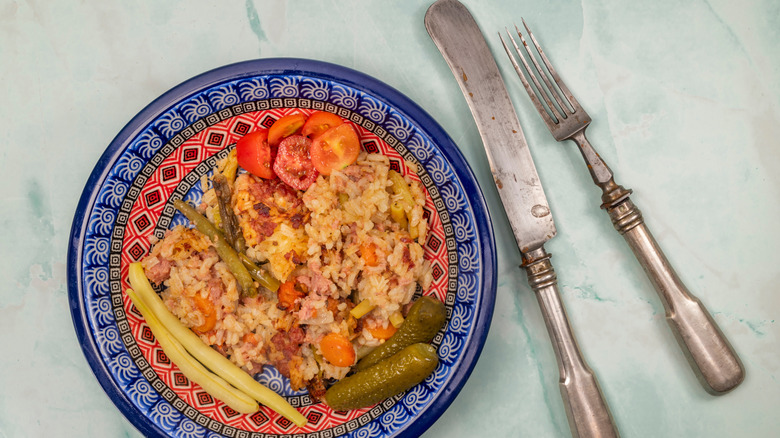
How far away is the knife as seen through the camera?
2.87 meters

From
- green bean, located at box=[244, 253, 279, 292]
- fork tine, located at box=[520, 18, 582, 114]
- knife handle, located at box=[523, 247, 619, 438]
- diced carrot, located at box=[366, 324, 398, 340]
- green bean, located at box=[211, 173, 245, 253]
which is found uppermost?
fork tine, located at box=[520, 18, 582, 114]

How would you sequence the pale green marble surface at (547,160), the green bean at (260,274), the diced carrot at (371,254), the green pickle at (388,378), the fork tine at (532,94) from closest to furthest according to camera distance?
the green pickle at (388,378) → the diced carrot at (371,254) → the green bean at (260,274) → the fork tine at (532,94) → the pale green marble surface at (547,160)

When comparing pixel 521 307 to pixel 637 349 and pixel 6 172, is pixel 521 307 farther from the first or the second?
pixel 6 172

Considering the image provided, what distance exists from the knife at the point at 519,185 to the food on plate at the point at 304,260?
1.83ft

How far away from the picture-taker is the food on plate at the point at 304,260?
2711mm

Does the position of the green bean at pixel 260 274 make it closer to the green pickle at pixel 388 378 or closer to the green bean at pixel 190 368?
the green bean at pixel 190 368

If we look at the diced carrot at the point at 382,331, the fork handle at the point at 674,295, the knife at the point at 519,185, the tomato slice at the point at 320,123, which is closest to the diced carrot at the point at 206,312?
the diced carrot at the point at 382,331

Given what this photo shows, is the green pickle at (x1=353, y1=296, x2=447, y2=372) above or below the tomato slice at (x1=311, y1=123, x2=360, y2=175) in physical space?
below

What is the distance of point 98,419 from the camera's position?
125 inches

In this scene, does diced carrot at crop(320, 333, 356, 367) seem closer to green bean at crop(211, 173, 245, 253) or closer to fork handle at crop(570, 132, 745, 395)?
green bean at crop(211, 173, 245, 253)

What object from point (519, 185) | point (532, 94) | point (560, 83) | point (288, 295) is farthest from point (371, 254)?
point (560, 83)

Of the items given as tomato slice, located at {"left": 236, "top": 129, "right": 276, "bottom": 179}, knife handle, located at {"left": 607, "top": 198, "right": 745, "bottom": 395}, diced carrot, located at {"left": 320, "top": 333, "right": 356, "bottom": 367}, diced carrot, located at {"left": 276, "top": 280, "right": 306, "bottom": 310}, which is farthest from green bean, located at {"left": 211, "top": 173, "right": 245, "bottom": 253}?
knife handle, located at {"left": 607, "top": 198, "right": 745, "bottom": 395}

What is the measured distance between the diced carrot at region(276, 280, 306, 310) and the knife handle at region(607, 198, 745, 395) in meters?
1.95

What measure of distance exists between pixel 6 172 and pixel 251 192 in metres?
1.73
